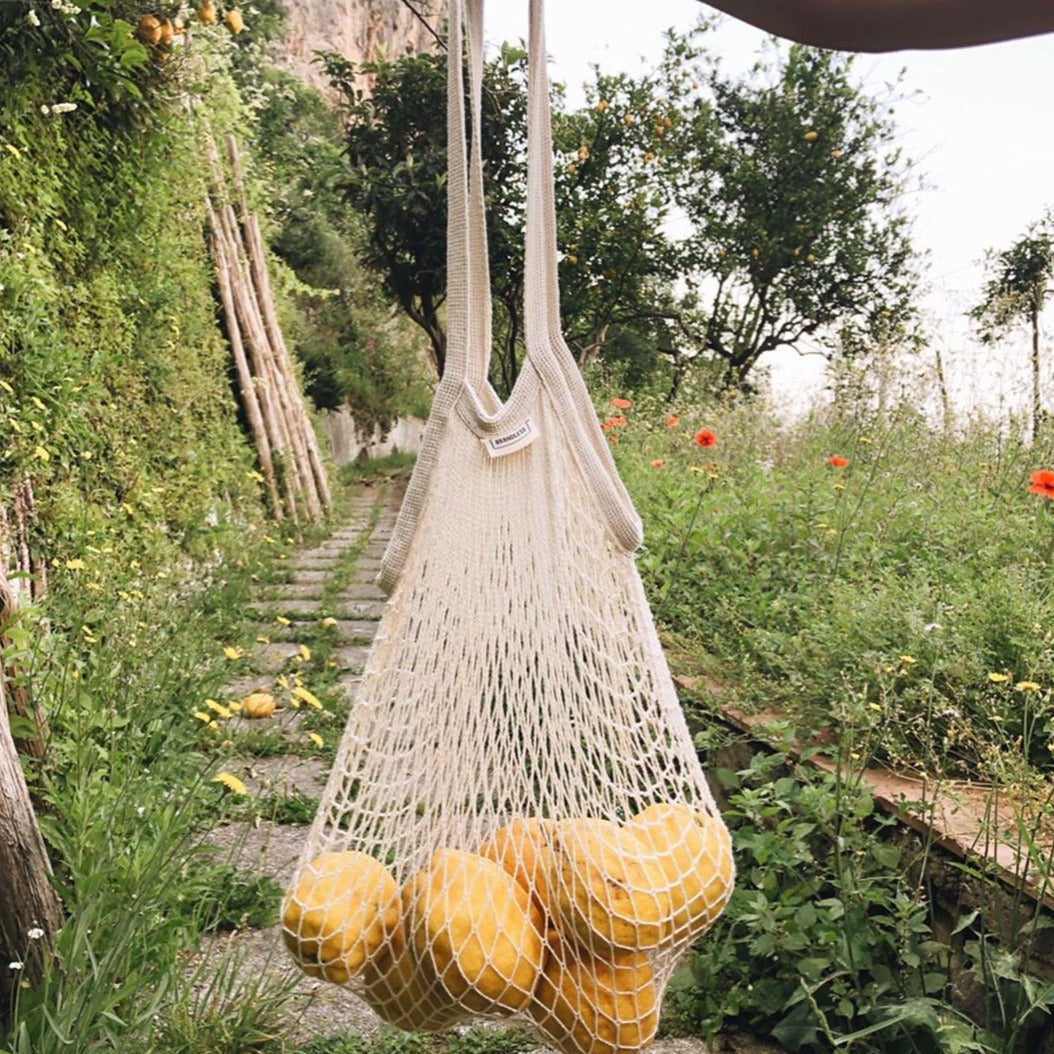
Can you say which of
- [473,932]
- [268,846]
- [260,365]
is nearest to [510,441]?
[473,932]

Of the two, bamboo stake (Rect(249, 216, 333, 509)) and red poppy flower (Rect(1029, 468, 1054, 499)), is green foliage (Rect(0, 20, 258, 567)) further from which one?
red poppy flower (Rect(1029, 468, 1054, 499))

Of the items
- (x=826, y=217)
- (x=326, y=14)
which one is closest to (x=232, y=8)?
(x=826, y=217)

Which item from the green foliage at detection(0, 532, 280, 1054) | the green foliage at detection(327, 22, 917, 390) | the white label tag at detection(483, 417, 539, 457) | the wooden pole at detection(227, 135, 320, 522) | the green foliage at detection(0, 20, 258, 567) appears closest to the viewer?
the white label tag at detection(483, 417, 539, 457)

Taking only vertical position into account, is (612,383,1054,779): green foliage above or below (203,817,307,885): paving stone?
above

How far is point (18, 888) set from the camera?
4.23ft

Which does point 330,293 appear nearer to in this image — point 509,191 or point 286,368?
point 509,191

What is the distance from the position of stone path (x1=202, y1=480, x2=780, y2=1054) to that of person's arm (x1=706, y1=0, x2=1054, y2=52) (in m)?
1.27

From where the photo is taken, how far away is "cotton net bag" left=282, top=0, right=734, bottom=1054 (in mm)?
898

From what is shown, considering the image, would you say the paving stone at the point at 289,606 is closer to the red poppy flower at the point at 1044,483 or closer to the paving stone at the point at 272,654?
the paving stone at the point at 272,654

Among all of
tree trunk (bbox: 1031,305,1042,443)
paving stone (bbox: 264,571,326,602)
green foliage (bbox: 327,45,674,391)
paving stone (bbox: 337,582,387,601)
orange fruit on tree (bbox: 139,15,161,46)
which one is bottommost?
paving stone (bbox: 337,582,387,601)

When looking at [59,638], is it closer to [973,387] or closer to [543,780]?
[543,780]

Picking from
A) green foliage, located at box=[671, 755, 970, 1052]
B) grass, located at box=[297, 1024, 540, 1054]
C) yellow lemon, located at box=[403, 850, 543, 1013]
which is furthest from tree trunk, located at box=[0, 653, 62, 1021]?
green foliage, located at box=[671, 755, 970, 1052]

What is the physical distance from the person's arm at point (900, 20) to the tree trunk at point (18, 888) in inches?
46.8

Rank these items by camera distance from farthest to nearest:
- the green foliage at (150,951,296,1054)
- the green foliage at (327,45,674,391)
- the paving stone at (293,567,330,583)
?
the green foliage at (327,45,674,391) < the paving stone at (293,567,330,583) < the green foliage at (150,951,296,1054)
